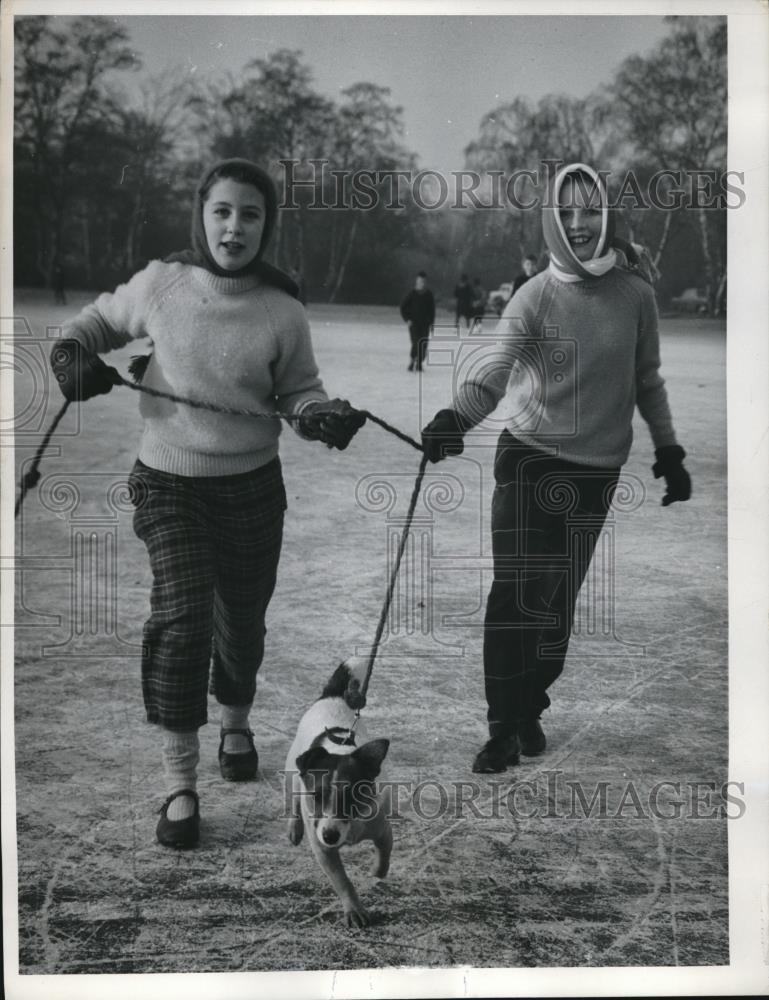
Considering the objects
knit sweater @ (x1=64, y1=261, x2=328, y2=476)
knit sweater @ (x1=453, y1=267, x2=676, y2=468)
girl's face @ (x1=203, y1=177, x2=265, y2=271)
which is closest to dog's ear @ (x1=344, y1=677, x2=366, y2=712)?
knit sweater @ (x1=64, y1=261, x2=328, y2=476)

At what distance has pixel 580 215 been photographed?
2.34m

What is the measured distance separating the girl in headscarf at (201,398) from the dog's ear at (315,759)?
0.89 feet

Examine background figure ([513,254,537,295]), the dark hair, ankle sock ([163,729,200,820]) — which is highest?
the dark hair

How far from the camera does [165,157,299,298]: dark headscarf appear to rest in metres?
2.21

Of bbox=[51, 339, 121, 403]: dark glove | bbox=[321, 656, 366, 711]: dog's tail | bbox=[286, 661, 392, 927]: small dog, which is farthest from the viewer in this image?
bbox=[321, 656, 366, 711]: dog's tail

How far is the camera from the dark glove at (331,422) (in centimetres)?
218

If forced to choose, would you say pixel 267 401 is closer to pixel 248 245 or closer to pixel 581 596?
pixel 248 245

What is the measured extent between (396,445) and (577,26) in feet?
3.06

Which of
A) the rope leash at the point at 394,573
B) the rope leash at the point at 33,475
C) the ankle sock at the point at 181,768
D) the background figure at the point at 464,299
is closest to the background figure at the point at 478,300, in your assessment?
the background figure at the point at 464,299

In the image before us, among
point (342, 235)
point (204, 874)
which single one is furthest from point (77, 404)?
point (204, 874)

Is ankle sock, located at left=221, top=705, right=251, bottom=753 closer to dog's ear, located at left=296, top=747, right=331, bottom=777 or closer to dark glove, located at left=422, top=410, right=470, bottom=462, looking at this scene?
dog's ear, located at left=296, top=747, right=331, bottom=777

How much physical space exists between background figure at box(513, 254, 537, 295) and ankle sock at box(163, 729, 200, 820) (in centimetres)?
110

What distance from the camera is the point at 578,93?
93.8 inches

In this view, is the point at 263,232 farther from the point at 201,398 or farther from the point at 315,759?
the point at 315,759
